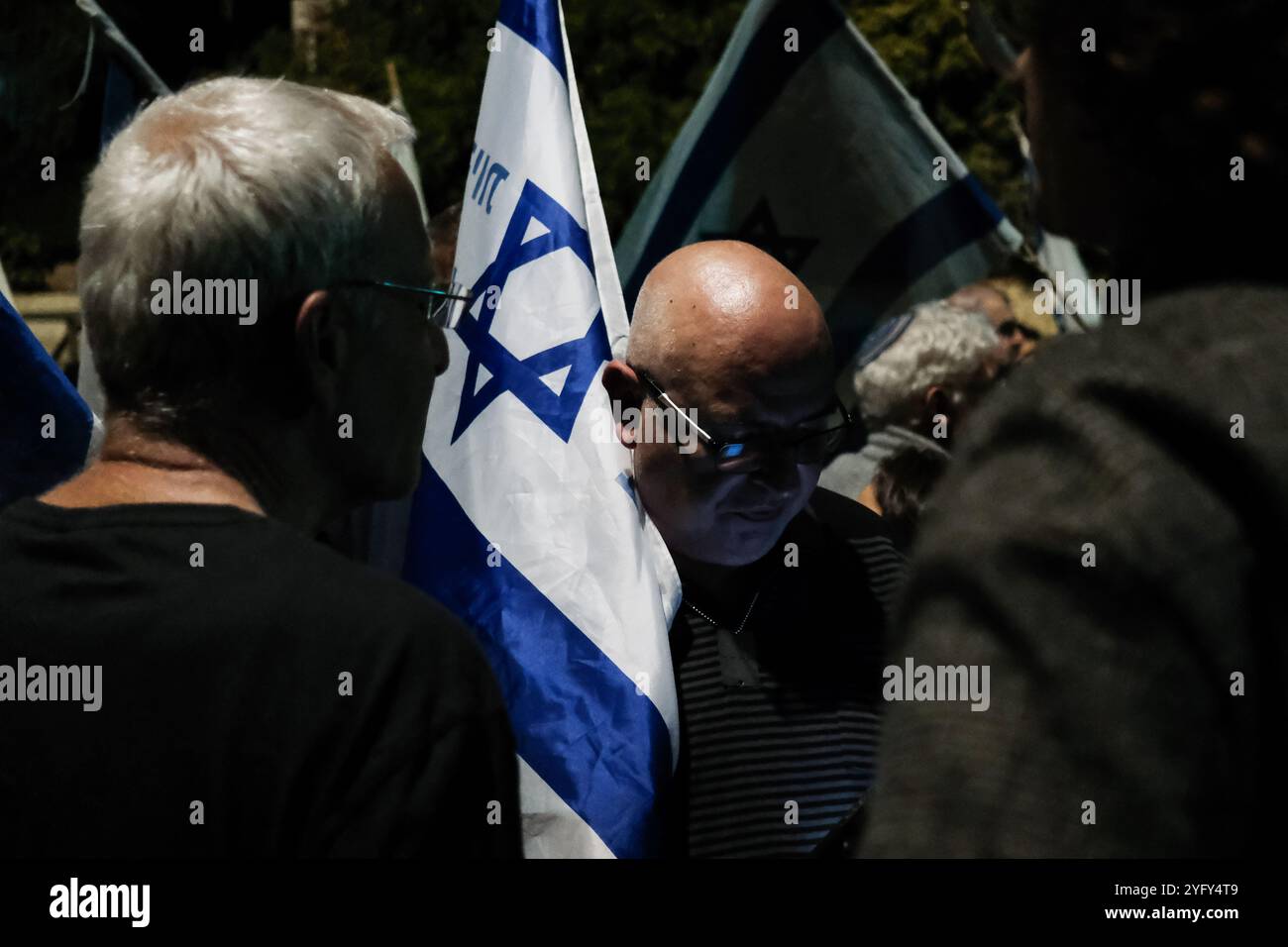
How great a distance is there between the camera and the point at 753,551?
8.87 feet

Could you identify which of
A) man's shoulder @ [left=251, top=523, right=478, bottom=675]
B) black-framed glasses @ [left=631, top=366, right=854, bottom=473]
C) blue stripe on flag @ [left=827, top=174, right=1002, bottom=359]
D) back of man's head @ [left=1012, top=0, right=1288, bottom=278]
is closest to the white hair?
blue stripe on flag @ [left=827, top=174, right=1002, bottom=359]

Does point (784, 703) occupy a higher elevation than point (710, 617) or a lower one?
lower

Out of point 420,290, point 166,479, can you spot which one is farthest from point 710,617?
point 166,479

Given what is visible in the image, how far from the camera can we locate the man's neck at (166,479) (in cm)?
156

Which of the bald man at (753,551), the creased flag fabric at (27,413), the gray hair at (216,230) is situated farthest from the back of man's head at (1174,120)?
the creased flag fabric at (27,413)

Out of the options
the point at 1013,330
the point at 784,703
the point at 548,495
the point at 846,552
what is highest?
the point at 1013,330

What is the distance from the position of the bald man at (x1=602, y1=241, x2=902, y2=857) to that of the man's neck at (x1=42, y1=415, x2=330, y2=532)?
3.58 feet

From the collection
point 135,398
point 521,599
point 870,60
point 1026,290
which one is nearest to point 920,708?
point 135,398

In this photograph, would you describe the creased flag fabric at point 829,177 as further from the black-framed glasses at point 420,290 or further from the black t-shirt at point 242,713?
the black t-shirt at point 242,713

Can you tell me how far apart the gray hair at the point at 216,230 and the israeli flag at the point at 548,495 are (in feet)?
3.56

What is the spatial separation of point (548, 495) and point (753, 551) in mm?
393

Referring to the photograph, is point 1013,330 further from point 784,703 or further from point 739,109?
point 784,703

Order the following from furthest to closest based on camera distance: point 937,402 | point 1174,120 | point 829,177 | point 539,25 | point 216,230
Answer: point 829,177
point 937,402
point 539,25
point 216,230
point 1174,120
